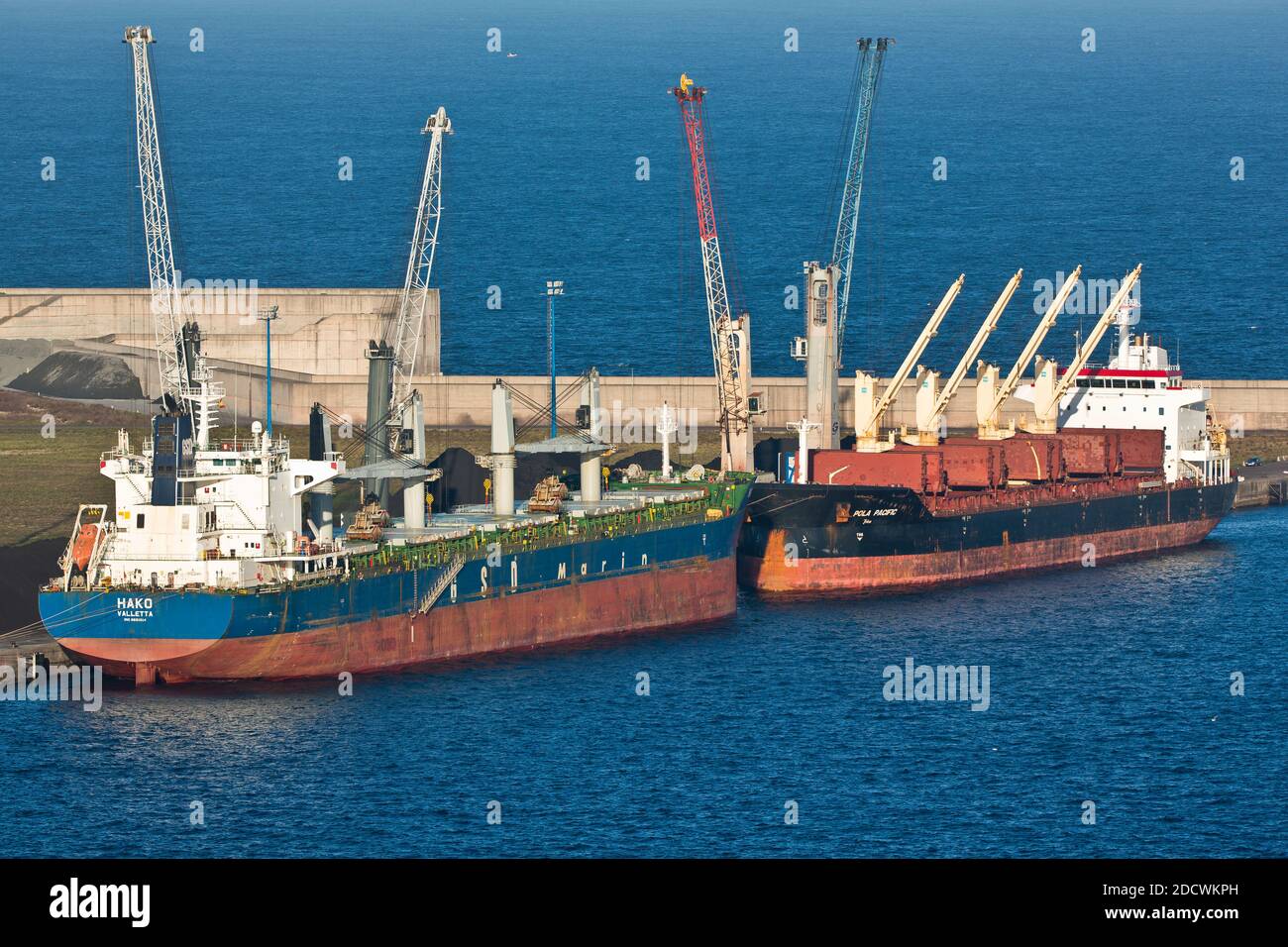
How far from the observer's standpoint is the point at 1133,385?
133 m

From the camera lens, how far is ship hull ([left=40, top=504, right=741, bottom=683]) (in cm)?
8169

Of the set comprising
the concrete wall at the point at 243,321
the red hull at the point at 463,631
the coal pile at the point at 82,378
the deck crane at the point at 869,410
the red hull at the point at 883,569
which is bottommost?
the red hull at the point at 463,631

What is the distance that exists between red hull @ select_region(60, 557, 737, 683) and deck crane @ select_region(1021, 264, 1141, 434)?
3030 centimetres

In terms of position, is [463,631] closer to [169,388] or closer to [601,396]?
[169,388]

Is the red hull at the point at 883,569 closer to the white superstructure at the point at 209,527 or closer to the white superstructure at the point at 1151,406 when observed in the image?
the white superstructure at the point at 1151,406

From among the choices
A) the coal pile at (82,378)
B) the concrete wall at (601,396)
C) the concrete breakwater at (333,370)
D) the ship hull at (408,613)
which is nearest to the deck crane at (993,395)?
the concrete wall at (601,396)

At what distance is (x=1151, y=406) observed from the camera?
435ft

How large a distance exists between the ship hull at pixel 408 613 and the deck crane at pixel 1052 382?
91.7ft

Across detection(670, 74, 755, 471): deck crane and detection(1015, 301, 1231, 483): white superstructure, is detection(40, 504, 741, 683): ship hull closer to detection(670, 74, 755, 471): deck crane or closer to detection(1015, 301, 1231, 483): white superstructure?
detection(670, 74, 755, 471): deck crane

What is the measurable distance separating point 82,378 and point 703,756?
3083 inches

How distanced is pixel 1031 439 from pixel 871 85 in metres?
24.6

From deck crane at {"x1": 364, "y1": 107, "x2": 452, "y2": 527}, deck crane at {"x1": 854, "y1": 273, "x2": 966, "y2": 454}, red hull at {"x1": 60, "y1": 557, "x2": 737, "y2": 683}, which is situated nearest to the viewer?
red hull at {"x1": 60, "y1": 557, "x2": 737, "y2": 683}

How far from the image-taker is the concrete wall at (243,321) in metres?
154

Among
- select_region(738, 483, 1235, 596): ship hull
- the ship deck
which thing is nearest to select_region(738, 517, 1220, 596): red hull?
select_region(738, 483, 1235, 596): ship hull
